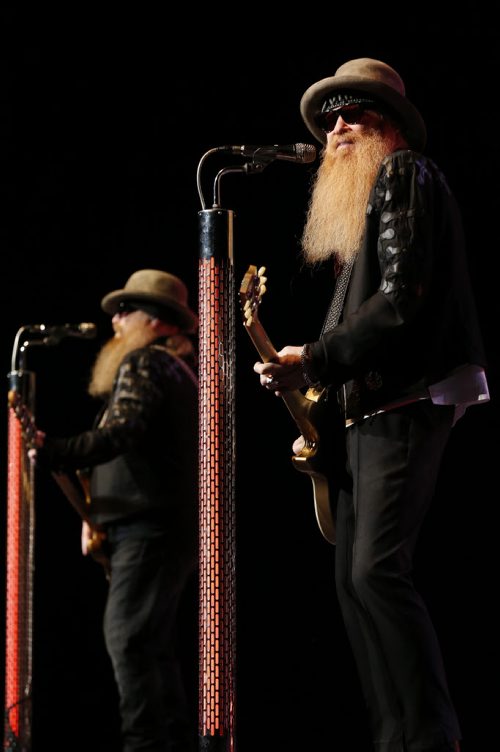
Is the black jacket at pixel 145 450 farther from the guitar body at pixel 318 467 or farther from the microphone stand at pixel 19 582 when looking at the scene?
the guitar body at pixel 318 467

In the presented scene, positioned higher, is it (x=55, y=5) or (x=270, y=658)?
(x=55, y=5)

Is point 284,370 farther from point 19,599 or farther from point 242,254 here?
point 19,599

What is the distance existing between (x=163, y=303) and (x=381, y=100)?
6.02ft

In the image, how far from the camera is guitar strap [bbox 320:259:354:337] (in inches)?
107

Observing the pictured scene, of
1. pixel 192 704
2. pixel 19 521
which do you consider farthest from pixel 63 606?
pixel 19 521

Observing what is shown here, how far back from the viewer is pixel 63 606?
17.4 feet

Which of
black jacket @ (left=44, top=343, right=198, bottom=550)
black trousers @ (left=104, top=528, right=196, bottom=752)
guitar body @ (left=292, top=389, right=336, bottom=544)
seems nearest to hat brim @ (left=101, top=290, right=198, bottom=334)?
black jacket @ (left=44, top=343, right=198, bottom=550)

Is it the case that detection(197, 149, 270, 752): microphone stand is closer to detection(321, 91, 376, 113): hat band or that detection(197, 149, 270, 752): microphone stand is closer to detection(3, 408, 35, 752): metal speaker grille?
detection(321, 91, 376, 113): hat band

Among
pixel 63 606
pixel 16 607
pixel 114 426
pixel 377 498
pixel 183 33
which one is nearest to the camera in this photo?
pixel 377 498

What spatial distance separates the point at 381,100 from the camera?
2.72 meters

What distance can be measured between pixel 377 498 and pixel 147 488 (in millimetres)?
1683

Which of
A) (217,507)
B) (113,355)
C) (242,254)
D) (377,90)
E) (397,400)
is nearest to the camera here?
(217,507)

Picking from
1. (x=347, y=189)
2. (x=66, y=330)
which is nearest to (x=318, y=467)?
(x=347, y=189)

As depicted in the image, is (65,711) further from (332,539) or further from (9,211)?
(332,539)
